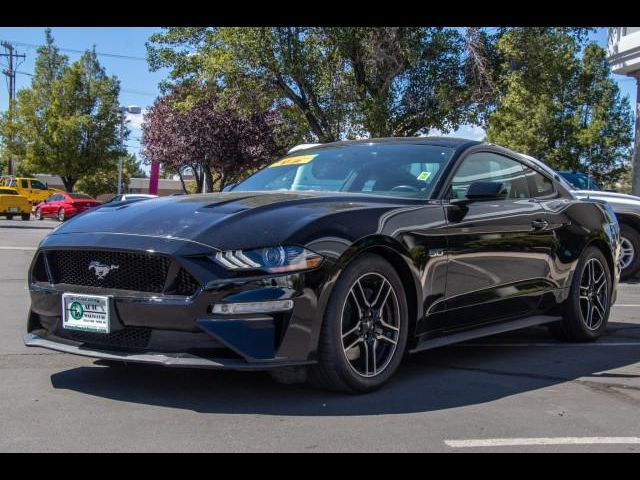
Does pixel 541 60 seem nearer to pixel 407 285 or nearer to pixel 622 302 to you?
pixel 622 302

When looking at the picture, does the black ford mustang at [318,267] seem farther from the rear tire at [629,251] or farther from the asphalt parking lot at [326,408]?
the rear tire at [629,251]

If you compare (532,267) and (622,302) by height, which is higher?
(532,267)

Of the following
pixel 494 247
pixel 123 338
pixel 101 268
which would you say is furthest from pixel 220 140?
pixel 123 338

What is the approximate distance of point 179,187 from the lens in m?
88.3

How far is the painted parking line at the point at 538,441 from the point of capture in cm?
335

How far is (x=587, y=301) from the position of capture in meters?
6.05

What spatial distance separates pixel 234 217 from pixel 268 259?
387 millimetres

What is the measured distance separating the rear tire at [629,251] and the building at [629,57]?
629 centimetres

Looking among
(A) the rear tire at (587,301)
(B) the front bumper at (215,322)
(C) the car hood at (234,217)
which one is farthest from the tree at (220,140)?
(B) the front bumper at (215,322)

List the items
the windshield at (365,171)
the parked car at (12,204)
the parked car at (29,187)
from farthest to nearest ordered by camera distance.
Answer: the parked car at (29,187) → the parked car at (12,204) → the windshield at (365,171)

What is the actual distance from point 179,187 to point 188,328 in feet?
283

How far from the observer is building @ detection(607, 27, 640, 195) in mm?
16219
